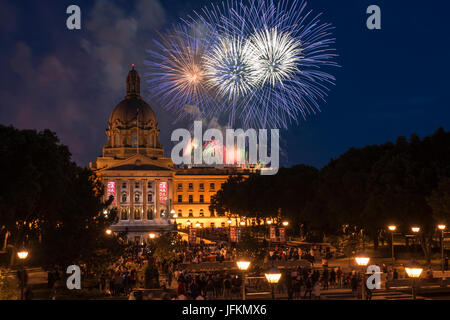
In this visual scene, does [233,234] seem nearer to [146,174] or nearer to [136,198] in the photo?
[136,198]

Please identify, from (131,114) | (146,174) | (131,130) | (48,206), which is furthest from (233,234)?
(131,114)

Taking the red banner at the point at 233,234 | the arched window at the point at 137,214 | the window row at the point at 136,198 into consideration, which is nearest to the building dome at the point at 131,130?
the window row at the point at 136,198

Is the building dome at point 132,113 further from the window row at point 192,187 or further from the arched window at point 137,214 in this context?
the arched window at point 137,214

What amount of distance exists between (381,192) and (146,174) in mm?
83961

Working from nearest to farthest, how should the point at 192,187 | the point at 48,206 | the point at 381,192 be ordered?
the point at 48,206 → the point at 381,192 → the point at 192,187


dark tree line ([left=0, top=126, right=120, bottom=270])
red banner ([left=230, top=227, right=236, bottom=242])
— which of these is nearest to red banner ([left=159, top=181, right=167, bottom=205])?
red banner ([left=230, top=227, right=236, bottom=242])

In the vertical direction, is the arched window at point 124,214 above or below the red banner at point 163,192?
below

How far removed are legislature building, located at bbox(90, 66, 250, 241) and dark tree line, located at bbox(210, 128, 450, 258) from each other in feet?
169

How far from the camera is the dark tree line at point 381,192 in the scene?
1827 inches

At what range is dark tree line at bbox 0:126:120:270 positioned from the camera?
30578 mm

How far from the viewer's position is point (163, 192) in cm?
12638

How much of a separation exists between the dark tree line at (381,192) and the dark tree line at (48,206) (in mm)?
22824

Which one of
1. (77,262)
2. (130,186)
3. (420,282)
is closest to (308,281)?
(420,282)
